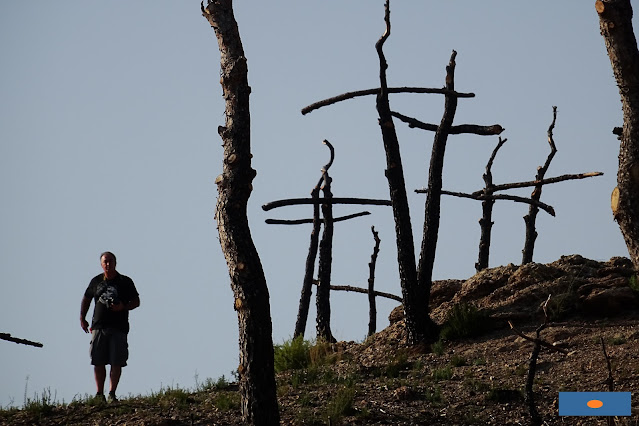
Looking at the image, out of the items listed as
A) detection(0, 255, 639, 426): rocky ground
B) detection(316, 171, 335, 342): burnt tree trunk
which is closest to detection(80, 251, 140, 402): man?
detection(0, 255, 639, 426): rocky ground

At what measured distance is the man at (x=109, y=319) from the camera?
12.2 metres

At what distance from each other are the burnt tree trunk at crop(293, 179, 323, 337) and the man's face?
783 cm

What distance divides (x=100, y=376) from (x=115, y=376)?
0.86 feet

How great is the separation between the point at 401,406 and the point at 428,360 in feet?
8.83

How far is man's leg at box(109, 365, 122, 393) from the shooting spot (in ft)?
39.9

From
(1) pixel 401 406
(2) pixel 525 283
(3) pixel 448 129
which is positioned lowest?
(1) pixel 401 406

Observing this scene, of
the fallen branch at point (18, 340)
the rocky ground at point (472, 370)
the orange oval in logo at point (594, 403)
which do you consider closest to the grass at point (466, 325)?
the rocky ground at point (472, 370)

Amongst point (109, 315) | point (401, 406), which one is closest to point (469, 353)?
point (401, 406)

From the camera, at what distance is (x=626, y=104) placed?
9.38m

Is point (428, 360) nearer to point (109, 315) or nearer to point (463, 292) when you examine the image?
point (463, 292)

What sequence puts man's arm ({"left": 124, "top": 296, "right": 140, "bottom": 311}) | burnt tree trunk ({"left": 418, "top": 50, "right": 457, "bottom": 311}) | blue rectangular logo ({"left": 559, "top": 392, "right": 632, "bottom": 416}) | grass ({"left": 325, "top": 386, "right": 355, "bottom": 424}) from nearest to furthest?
blue rectangular logo ({"left": 559, "top": 392, "right": 632, "bottom": 416}) < grass ({"left": 325, "top": 386, "right": 355, "bottom": 424}) < man's arm ({"left": 124, "top": 296, "right": 140, "bottom": 311}) < burnt tree trunk ({"left": 418, "top": 50, "right": 457, "bottom": 311})

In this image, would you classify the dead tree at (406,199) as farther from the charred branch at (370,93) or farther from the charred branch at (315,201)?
the charred branch at (315,201)

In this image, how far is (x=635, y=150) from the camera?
916cm

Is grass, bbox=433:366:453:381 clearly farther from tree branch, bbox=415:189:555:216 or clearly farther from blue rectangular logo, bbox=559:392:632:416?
tree branch, bbox=415:189:555:216
